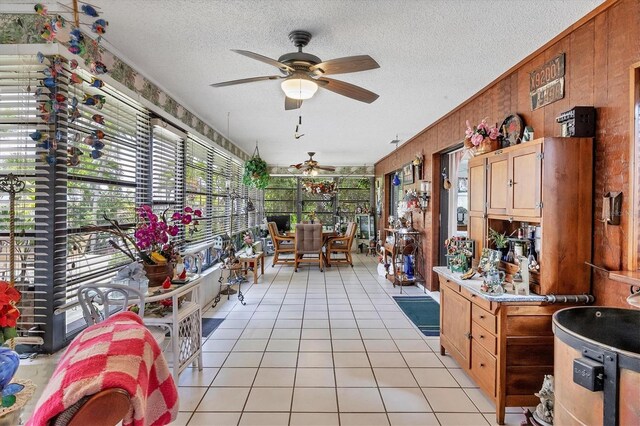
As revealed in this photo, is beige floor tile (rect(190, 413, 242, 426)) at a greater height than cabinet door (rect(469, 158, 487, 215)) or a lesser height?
lesser

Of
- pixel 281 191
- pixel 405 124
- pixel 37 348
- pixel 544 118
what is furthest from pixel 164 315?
pixel 281 191

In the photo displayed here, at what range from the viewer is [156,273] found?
7.62ft

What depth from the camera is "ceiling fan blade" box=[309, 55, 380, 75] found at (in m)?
2.00

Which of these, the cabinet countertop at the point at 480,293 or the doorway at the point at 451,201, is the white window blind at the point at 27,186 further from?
the doorway at the point at 451,201

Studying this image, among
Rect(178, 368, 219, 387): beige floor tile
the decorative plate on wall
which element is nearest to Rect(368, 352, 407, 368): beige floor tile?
Rect(178, 368, 219, 387): beige floor tile

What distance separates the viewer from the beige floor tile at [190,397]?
2209mm

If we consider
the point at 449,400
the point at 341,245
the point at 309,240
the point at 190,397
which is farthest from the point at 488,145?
the point at 341,245

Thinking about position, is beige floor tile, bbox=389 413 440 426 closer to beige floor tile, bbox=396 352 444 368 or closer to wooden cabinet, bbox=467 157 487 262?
beige floor tile, bbox=396 352 444 368

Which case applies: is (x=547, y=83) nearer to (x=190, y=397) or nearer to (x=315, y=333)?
(x=315, y=333)

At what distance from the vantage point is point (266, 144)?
6.43m

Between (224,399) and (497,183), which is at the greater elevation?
(497,183)

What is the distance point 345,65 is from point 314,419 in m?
2.25

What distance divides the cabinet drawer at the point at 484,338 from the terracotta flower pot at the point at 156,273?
2.25m

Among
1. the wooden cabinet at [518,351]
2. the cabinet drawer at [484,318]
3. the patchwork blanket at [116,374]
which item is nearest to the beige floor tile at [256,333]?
the cabinet drawer at [484,318]
